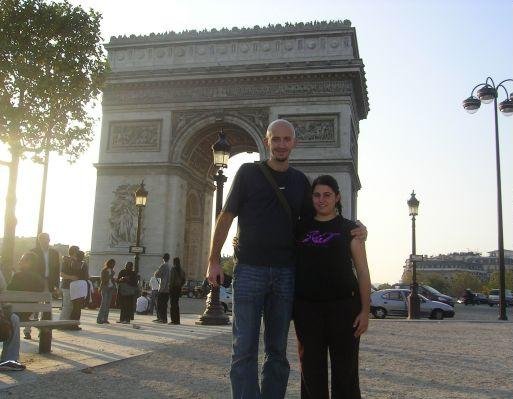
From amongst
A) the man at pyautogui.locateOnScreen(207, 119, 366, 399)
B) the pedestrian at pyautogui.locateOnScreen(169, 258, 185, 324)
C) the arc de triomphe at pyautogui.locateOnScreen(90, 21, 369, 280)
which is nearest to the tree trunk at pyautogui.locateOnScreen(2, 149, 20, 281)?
the pedestrian at pyautogui.locateOnScreen(169, 258, 185, 324)

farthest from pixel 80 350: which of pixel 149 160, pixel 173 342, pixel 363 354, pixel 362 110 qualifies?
pixel 362 110

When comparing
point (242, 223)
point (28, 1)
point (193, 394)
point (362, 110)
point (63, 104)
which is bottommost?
point (193, 394)

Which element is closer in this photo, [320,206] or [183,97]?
[320,206]

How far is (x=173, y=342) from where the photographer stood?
10.2m

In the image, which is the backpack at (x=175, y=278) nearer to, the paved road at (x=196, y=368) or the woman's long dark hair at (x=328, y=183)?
the paved road at (x=196, y=368)

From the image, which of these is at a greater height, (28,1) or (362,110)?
(362,110)

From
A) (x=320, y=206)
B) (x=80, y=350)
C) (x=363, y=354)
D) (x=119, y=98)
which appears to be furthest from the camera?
(x=119, y=98)

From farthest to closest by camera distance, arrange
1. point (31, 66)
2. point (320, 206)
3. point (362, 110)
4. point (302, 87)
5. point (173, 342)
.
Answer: point (362, 110), point (302, 87), point (31, 66), point (173, 342), point (320, 206)

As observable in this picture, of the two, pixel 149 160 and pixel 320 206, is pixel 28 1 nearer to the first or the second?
pixel 149 160

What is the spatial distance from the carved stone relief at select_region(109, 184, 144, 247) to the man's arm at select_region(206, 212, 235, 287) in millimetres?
28251

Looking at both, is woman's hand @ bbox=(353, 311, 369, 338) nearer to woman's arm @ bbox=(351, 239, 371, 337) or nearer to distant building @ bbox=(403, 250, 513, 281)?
woman's arm @ bbox=(351, 239, 371, 337)

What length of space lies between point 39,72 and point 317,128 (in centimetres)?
1521

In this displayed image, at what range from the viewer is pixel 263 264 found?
415cm

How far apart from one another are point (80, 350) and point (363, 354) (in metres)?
4.15
